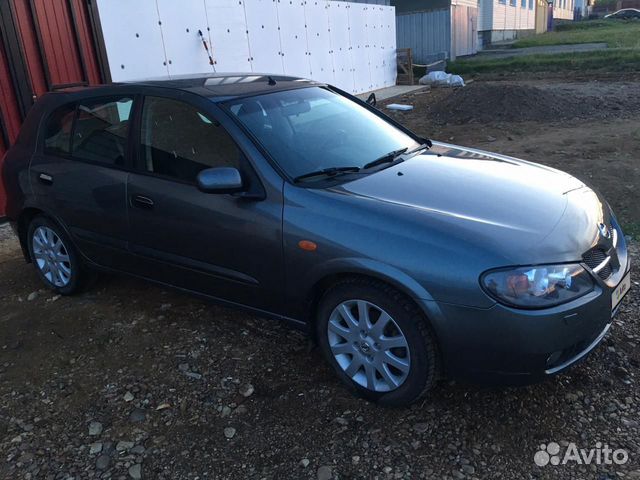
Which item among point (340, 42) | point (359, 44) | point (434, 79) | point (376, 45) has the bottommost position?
point (434, 79)

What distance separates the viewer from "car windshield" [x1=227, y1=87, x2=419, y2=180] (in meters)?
3.31

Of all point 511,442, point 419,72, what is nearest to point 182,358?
point 511,442

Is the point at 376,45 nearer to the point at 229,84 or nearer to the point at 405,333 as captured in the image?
the point at 229,84

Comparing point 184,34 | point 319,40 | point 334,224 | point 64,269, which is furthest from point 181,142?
point 319,40

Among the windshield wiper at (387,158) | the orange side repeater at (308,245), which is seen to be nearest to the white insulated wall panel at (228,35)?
the windshield wiper at (387,158)

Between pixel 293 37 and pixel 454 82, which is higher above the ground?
pixel 293 37

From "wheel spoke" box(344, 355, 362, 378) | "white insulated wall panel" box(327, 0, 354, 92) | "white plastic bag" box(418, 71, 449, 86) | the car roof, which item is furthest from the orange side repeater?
"white plastic bag" box(418, 71, 449, 86)

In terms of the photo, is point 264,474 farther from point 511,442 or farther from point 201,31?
point 201,31

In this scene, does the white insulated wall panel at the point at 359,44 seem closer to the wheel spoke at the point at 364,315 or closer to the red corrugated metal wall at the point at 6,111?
the red corrugated metal wall at the point at 6,111

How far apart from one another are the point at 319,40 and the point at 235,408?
38.7 ft

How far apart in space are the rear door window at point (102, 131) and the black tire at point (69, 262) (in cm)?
63

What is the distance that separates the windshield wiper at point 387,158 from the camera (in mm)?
3477

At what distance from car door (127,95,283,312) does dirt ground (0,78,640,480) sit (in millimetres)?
451

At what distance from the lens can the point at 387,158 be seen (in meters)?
3.60
